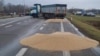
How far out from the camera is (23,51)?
11.2m

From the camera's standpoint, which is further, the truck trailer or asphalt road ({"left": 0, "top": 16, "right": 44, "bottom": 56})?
the truck trailer

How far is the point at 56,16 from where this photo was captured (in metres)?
53.8

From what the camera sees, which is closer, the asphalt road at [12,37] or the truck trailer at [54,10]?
the asphalt road at [12,37]

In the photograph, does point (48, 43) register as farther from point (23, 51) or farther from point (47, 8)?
point (47, 8)

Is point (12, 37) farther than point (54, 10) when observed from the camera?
No

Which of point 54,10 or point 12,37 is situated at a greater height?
point 54,10

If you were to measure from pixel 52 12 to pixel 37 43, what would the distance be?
41.0 m

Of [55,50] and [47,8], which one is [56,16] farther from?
[55,50]

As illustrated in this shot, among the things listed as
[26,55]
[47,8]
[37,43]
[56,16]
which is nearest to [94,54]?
[26,55]

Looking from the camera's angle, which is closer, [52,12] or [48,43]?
[48,43]

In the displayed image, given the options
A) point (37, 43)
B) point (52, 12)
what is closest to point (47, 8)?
point (52, 12)

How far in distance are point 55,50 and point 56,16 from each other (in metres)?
42.4

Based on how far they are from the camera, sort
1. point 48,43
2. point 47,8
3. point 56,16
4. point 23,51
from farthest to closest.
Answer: point 47,8 → point 56,16 → point 48,43 → point 23,51

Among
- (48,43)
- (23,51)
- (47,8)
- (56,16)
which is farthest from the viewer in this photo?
(47,8)
